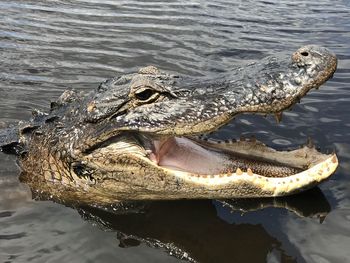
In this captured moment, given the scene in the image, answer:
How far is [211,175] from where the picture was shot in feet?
13.3

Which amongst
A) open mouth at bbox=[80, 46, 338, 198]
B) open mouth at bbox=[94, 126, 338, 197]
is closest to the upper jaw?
open mouth at bbox=[80, 46, 338, 198]

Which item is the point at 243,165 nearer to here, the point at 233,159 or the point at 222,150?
the point at 233,159

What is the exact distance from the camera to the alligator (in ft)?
12.8

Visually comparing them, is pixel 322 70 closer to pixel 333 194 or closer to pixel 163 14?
pixel 333 194

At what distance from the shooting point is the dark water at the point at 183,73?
3969 millimetres

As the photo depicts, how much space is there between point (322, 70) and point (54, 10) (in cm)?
939

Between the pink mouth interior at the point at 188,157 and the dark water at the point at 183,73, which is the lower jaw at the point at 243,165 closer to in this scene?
the pink mouth interior at the point at 188,157

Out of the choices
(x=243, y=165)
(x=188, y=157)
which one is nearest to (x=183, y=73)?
(x=188, y=157)

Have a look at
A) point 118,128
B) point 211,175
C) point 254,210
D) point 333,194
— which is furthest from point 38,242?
point 333,194

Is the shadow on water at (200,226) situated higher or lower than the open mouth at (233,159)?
lower

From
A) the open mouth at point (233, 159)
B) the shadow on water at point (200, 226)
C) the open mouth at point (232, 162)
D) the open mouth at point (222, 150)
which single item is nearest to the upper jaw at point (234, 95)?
the open mouth at point (222, 150)

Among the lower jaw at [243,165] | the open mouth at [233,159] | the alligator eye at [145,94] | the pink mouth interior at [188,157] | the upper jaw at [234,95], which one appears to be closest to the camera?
the upper jaw at [234,95]

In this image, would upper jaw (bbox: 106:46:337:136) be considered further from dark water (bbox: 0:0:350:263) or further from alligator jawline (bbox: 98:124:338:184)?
dark water (bbox: 0:0:350:263)

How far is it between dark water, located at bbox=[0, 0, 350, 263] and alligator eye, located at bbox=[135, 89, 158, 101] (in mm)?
1002
